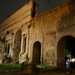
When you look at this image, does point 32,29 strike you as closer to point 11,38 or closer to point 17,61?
point 17,61

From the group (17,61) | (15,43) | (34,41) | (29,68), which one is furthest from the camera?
(15,43)

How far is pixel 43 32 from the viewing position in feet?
61.0

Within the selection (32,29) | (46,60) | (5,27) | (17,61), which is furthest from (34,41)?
(5,27)

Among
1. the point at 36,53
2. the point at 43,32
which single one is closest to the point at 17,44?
the point at 36,53

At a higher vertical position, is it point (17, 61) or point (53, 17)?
point (53, 17)

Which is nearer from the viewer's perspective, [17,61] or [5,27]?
[17,61]

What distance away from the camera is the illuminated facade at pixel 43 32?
15.8 m

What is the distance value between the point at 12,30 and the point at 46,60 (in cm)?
1171

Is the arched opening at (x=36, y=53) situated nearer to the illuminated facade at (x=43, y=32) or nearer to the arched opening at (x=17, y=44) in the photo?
the illuminated facade at (x=43, y=32)

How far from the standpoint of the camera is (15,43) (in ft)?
87.0

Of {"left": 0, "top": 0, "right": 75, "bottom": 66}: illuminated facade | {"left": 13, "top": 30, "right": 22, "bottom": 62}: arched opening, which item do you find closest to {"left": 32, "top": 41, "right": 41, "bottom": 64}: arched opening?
{"left": 0, "top": 0, "right": 75, "bottom": 66}: illuminated facade

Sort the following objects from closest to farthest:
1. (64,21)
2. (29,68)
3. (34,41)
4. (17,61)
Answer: (29,68) → (64,21) → (34,41) → (17,61)

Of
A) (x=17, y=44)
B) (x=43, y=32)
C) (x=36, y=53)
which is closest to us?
(x=43, y=32)

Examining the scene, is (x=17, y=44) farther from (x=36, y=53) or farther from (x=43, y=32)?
(x=43, y=32)
